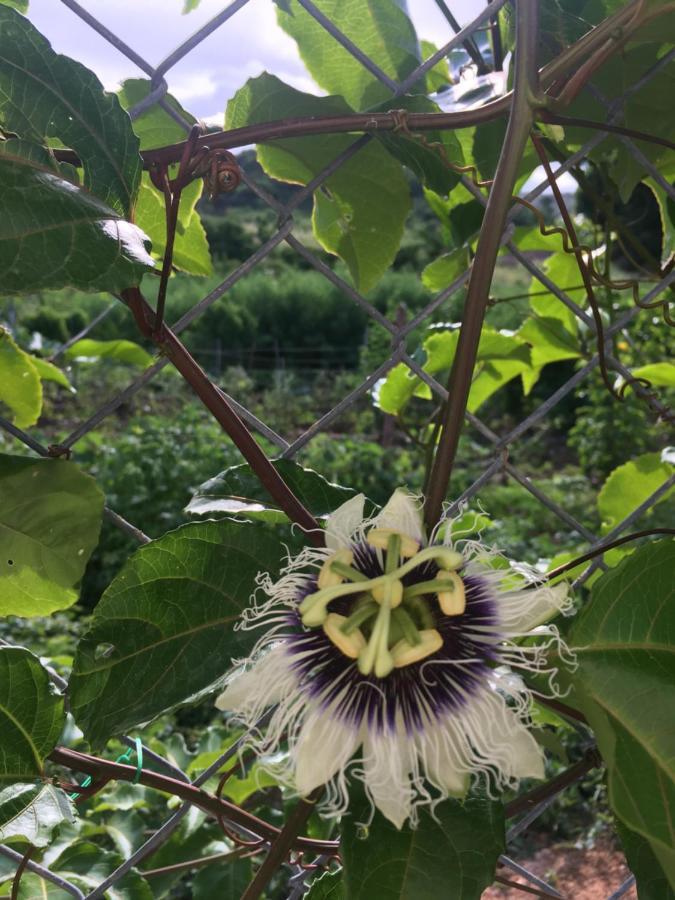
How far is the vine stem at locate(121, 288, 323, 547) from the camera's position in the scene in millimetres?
423

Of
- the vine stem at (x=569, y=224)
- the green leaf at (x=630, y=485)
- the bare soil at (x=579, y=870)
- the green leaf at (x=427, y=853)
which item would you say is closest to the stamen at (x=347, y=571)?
the green leaf at (x=427, y=853)

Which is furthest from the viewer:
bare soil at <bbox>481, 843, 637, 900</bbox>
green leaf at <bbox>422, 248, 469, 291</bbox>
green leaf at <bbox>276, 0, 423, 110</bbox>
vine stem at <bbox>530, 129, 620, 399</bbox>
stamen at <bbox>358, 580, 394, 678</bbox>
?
bare soil at <bbox>481, 843, 637, 900</bbox>

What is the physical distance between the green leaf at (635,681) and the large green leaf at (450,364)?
0.28m

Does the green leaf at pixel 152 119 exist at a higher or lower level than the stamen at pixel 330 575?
higher

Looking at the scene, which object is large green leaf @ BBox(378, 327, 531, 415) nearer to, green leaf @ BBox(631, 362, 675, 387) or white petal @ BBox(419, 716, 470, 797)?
green leaf @ BBox(631, 362, 675, 387)

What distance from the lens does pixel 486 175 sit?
0.56 meters

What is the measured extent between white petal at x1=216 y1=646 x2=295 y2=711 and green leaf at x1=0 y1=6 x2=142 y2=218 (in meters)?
0.21

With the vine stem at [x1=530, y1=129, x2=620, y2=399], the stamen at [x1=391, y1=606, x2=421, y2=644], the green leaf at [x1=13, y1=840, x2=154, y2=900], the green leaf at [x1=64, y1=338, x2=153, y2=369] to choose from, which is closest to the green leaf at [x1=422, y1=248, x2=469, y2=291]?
the vine stem at [x1=530, y1=129, x2=620, y2=399]

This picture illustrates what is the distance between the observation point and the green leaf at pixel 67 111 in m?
0.37

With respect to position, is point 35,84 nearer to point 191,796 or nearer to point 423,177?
point 423,177

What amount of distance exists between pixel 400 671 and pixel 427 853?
8 cm

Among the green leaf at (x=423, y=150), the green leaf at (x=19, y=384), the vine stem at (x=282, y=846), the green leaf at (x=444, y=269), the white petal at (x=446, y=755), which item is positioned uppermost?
the green leaf at (x=423, y=150)

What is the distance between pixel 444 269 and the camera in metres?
0.67

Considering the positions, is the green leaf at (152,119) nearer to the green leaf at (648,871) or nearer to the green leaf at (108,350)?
the green leaf at (108,350)
